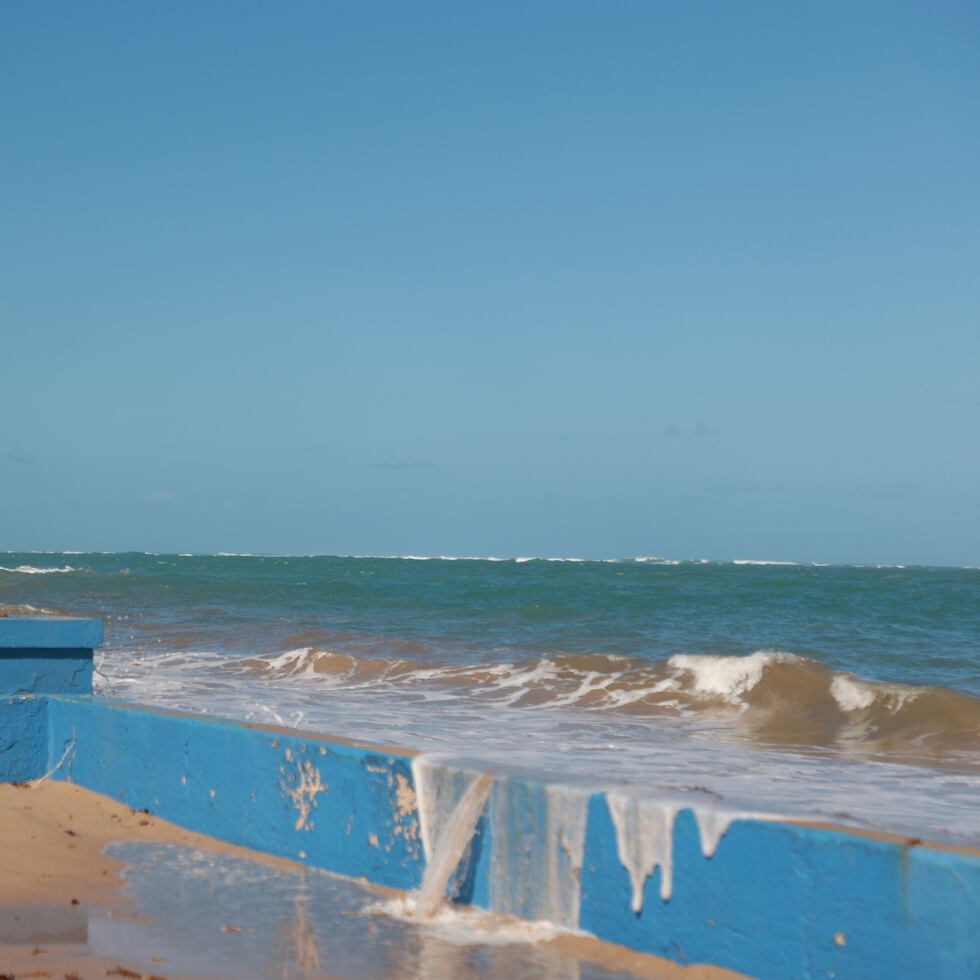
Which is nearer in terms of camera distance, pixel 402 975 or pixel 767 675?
pixel 402 975

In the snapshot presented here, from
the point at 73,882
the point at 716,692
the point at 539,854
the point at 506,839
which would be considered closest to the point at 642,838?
the point at 539,854

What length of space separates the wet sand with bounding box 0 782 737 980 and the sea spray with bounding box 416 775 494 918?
0.24m

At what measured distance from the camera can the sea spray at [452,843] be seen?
3.94 metres

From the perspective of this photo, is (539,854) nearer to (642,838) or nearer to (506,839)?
(506,839)

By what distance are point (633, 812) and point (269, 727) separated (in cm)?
197

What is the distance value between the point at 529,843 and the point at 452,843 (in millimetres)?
331

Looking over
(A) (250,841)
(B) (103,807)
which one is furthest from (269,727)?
(B) (103,807)

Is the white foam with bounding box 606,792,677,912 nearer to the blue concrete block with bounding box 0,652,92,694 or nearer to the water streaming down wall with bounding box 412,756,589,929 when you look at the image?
the water streaming down wall with bounding box 412,756,589,929

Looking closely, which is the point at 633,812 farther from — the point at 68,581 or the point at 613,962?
the point at 68,581

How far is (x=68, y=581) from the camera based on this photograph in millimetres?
38531

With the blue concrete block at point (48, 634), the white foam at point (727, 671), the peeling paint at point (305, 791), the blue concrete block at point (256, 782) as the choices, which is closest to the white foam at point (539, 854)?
the blue concrete block at point (256, 782)

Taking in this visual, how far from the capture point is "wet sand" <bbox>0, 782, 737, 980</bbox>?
131 inches

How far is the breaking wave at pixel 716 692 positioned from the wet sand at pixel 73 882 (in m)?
6.16

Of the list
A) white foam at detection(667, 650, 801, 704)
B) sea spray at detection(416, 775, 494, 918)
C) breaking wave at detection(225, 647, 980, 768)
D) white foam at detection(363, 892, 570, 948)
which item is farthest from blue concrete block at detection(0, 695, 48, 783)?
white foam at detection(667, 650, 801, 704)
